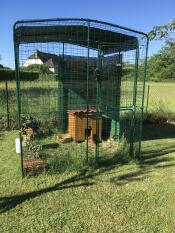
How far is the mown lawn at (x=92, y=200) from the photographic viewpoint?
4.09 meters

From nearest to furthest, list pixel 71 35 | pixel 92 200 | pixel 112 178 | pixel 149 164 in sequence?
pixel 92 200
pixel 112 178
pixel 149 164
pixel 71 35

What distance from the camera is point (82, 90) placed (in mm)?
9250

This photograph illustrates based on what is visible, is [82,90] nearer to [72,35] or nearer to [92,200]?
[72,35]

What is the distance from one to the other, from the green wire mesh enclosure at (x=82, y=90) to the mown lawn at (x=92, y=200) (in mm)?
567

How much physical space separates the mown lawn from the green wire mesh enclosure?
57cm

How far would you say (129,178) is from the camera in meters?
5.71

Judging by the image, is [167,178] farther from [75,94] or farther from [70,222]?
[75,94]

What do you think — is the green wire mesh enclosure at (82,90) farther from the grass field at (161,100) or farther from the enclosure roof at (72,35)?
the grass field at (161,100)

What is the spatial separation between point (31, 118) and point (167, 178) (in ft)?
16.7

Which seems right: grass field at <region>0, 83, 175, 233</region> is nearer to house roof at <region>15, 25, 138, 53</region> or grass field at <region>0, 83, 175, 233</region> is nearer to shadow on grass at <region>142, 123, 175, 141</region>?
shadow on grass at <region>142, 123, 175, 141</region>

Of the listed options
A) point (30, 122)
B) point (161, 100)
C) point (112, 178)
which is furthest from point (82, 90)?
point (161, 100)

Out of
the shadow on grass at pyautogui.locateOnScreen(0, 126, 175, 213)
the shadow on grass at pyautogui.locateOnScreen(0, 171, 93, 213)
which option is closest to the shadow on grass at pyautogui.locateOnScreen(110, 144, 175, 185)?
the shadow on grass at pyautogui.locateOnScreen(0, 126, 175, 213)

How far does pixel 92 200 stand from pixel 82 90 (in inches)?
195

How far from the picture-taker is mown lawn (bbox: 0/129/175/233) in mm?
4090
